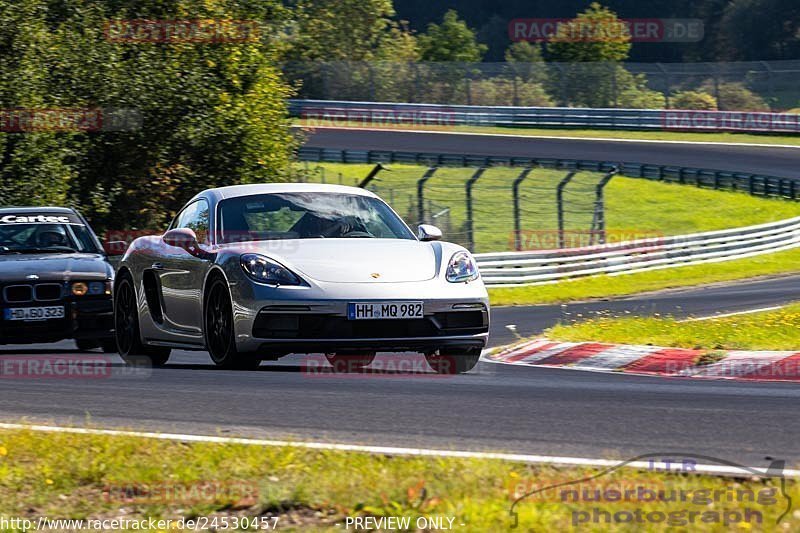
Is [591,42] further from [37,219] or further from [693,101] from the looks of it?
[37,219]

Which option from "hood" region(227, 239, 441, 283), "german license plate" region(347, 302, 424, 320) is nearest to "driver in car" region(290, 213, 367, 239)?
"hood" region(227, 239, 441, 283)

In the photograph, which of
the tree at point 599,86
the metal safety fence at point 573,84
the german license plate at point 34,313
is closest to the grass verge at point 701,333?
the german license plate at point 34,313

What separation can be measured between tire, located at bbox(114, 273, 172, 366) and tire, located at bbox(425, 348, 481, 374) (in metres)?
2.53

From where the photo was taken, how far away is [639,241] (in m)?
30.8

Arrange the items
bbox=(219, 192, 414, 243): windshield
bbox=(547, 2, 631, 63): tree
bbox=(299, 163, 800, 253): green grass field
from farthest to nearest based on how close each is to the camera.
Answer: bbox=(547, 2, 631, 63): tree → bbox=(299, 163, 800, 253): green grass field → bbox=(219, 192, 414, 243): windshield

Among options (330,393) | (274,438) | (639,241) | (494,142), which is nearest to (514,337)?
(330,393)

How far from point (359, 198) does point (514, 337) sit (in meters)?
6.85

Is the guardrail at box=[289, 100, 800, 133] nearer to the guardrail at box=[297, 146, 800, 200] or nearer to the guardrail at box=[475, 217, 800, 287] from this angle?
the guardrail at box=[297, 146, 800, 200]

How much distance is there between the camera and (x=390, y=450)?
6.15 metres

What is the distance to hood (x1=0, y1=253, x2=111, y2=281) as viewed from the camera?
1234cm

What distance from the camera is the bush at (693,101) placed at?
57875 mm

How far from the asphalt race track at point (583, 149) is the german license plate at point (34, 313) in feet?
119

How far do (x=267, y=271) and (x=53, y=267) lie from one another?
4.51 meters

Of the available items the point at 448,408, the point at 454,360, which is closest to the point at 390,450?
the point at 448,408
